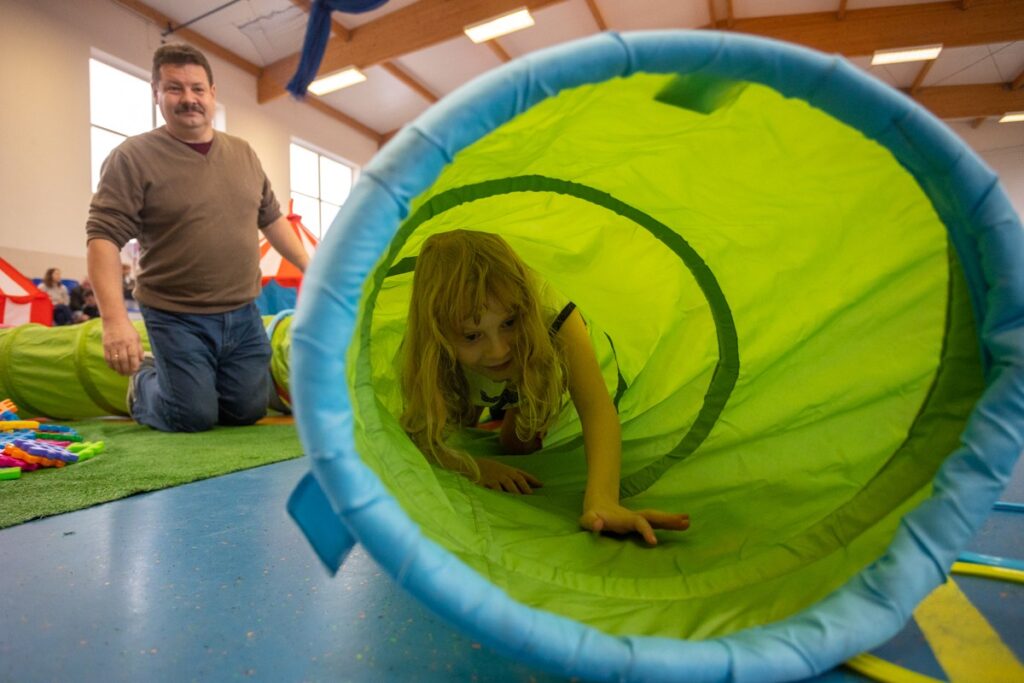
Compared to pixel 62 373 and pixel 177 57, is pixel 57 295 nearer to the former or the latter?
pixel 62 373

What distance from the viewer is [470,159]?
2.86 ft

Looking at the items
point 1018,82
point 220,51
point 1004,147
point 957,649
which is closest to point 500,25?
point 220,51

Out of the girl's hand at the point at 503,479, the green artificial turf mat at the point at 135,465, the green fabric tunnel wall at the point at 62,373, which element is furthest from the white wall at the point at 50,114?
the girl's hand at the point at 503,479

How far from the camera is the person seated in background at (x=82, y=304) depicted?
4.71m

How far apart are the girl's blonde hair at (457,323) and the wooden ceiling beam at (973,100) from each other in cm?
903

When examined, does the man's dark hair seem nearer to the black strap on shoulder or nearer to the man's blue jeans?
the man's blue jeans

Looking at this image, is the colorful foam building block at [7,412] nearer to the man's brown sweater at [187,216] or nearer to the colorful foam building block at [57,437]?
the colorful foam building block at [57,437]

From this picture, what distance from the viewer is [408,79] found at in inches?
296

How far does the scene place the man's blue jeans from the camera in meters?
2.23

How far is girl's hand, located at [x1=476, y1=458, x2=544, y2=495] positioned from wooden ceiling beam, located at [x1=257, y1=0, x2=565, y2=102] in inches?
207

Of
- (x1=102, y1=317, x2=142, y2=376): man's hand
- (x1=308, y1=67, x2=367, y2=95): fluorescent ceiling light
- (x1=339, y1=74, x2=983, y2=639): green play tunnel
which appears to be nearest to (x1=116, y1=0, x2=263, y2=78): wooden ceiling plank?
(x1=308, y1=67, x2=367, y2=95): fluorescent ceiling light

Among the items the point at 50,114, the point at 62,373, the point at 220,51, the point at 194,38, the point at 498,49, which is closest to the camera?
the point at 62,373

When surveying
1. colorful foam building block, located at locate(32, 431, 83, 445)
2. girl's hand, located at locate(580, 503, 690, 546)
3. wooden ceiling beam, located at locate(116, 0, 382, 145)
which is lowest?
colorful foam building block, located at locate(32, 431, 83, 445)

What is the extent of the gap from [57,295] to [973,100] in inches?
404
